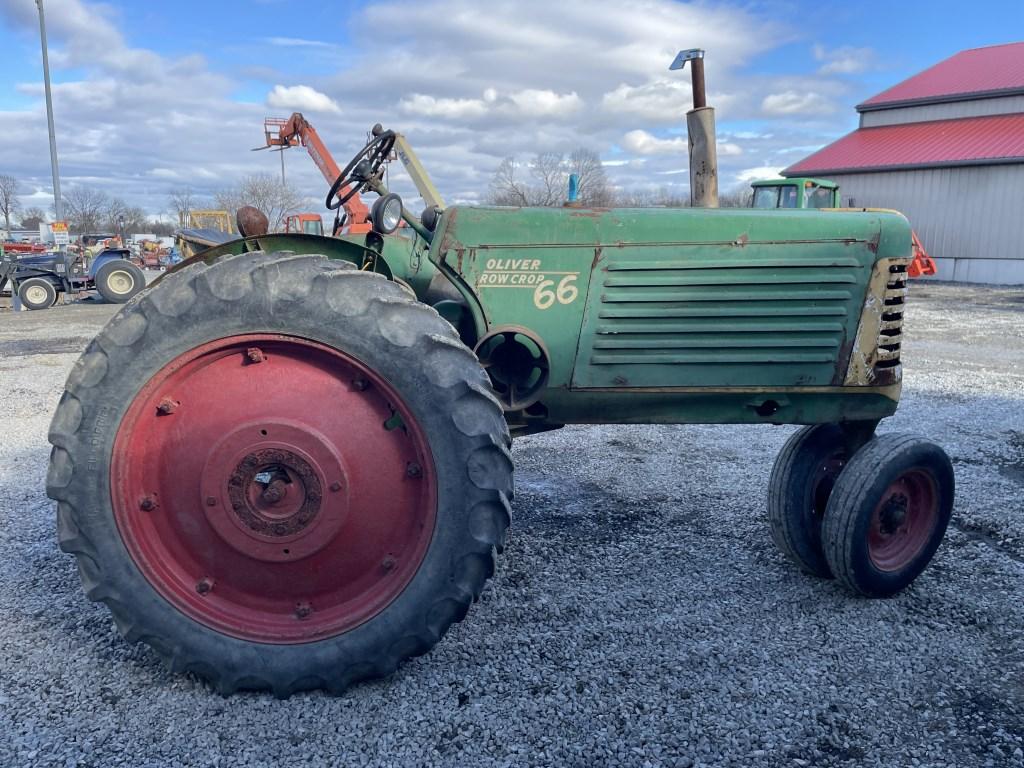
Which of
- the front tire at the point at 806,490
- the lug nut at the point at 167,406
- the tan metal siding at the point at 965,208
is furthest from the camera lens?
the tan metal siding at the point at 965,208

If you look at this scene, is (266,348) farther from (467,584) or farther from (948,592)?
(948,592)

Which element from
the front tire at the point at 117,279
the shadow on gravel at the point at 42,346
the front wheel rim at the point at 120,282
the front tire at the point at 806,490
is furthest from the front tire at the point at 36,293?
the front tire at the point at 806,490

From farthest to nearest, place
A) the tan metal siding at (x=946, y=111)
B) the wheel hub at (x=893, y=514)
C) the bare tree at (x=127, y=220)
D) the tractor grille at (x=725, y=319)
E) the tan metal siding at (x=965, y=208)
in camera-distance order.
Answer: the bare tree at (x=127, y=220) → the tan metal siding at (x=946, y=111) → the tan metal siding at (x=965, y=208) → the wheel hub at (x=893, y=514) → the tractor grille at (x=725, y=319)

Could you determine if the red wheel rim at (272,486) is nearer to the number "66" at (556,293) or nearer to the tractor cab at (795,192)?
the number "66" at (556,293)

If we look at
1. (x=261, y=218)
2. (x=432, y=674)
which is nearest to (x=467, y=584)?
(x=432, y=674)

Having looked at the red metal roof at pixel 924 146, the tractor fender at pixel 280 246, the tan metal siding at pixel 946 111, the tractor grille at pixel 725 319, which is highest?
the tan metal siding at pixel 946 111

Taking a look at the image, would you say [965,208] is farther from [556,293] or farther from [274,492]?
[274,492]

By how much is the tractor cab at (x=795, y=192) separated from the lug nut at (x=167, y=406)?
15464 millimetres

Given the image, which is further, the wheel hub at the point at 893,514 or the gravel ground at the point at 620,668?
the wheel hub at the point at 893,514

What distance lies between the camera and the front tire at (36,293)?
15.8m

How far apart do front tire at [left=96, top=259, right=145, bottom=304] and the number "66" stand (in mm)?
15789

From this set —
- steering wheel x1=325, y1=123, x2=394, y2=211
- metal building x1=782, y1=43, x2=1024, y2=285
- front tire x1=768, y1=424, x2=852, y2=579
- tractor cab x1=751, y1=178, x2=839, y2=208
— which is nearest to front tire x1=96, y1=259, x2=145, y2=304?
tractor cab x1=751, y1=178, x2=839, y2=208

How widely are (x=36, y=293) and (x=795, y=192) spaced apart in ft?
53.9

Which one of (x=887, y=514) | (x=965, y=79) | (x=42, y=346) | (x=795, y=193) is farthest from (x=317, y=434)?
(x=965, y=79)
